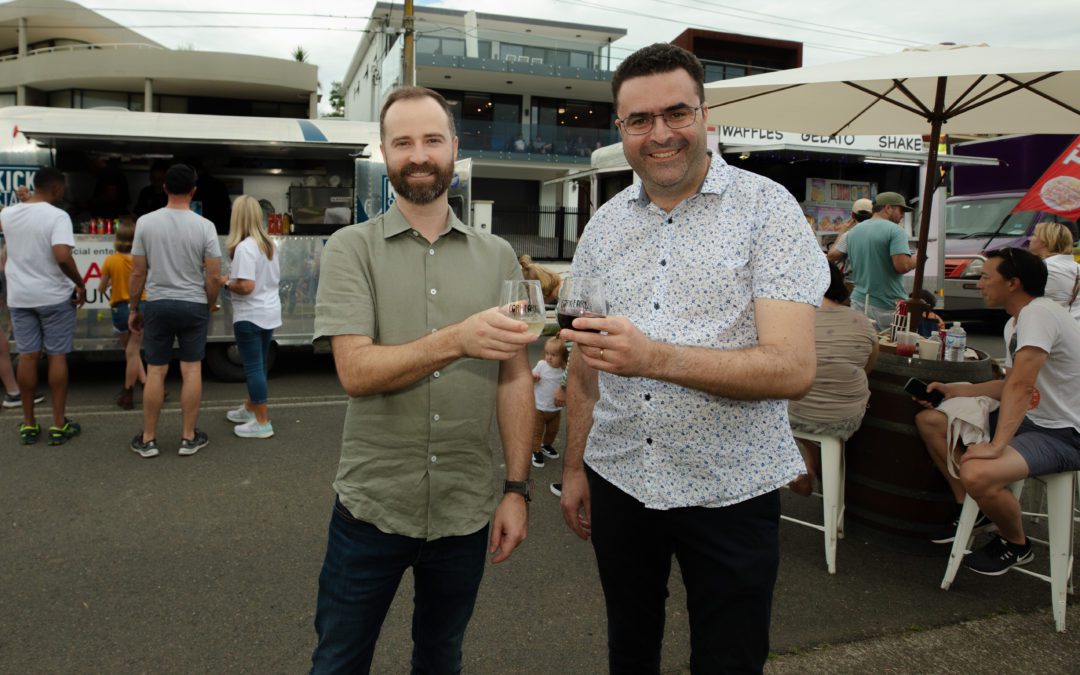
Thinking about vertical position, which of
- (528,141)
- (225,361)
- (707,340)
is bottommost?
(225,361)

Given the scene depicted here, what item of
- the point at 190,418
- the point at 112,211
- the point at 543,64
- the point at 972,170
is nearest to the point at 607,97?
the point at 543,64

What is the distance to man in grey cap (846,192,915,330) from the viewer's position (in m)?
6.98

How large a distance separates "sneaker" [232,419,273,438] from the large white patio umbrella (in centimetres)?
447

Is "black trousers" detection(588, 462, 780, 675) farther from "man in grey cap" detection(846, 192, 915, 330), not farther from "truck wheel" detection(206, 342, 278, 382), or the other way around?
"truck wheel" detection(206, 342, 278, 382)

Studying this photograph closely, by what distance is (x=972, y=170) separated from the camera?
577 inches

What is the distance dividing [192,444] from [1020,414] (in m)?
5.42

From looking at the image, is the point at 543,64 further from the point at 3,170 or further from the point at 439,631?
the point at 439,631

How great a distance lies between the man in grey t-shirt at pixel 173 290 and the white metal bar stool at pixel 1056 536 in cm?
516

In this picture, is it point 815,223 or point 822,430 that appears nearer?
point 822,430

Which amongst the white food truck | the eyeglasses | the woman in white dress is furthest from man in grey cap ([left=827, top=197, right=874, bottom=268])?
the eyeglasses

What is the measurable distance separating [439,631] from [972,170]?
16135 mm

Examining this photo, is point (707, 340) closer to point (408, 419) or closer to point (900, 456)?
point (408, 419)

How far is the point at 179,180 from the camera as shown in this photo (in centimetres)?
534

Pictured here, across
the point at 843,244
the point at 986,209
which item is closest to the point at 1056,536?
the point at 843,244
